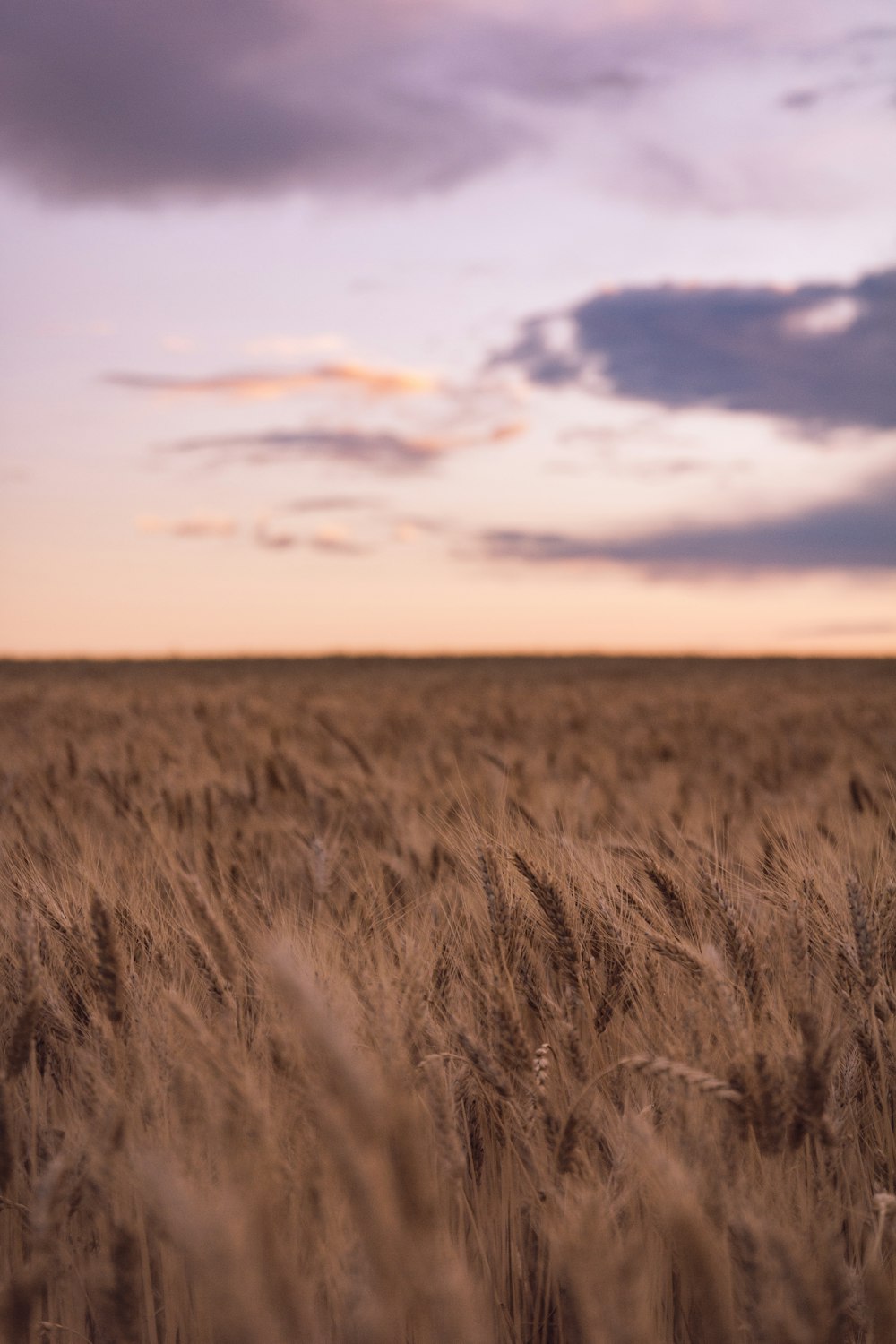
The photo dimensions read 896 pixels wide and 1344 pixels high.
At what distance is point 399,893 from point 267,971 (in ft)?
3.68

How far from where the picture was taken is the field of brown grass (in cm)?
85

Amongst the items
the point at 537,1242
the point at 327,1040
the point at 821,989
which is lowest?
the point at 537,1242

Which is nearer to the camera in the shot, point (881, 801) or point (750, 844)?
point (750, 844)

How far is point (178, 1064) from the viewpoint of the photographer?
1.24 meters

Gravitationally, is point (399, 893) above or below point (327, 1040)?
below

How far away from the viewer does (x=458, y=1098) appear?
59.8 inches

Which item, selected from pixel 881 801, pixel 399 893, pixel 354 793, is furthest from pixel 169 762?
pixel 881 801

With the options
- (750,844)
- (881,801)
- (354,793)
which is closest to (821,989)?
(750,844)

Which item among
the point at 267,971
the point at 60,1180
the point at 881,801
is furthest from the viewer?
the point at 881,801

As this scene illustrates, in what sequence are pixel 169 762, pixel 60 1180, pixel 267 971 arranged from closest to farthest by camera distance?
pixel 60 1180 < pixel 267 971 < pixel 169 762

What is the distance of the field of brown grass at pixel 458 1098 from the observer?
85cm

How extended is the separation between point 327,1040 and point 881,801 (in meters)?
3.62

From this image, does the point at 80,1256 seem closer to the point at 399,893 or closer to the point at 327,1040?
the point at 327,1040

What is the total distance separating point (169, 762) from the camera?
18.0 ft
